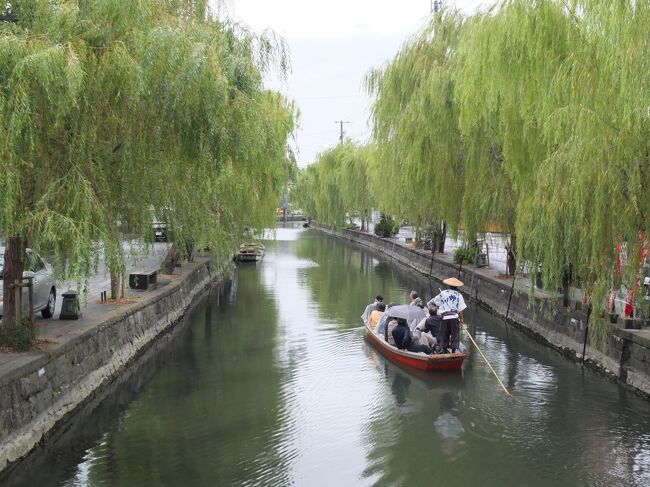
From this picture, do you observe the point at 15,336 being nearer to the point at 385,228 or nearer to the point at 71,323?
the point at 71,323

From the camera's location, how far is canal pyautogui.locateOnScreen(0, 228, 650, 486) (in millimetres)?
8289

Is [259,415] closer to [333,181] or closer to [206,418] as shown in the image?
[206,418]

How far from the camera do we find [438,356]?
492 inches

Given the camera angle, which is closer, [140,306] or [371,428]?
[371,428]

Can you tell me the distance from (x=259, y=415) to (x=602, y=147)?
6418 millimetres

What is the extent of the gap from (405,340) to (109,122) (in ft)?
23.8

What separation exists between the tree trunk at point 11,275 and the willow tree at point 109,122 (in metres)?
0.02

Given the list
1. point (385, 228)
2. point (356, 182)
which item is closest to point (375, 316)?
point (356, 182)

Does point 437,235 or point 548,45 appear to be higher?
point 548,45

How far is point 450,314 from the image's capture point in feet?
41.2

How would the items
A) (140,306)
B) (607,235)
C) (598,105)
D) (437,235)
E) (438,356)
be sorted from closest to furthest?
(598,105), (607,235), (438,356), (140,306), (437,235)

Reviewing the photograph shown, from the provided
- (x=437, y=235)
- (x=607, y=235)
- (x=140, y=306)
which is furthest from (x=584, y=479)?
(x=437, y=235)

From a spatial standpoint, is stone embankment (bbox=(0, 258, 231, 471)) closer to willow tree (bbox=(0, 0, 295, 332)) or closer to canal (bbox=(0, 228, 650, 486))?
canal (bbox=(0, 228, 650, 486))

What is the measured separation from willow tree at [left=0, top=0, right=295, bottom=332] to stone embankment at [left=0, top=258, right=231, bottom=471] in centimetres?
107
